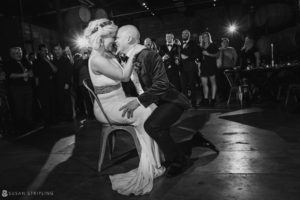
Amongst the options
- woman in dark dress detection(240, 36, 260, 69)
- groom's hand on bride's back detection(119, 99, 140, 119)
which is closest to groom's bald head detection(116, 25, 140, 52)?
groom's hand on bride's back detection(119, 99, 140, 119)

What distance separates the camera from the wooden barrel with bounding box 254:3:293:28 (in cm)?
905

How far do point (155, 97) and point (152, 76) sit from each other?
0.20 m

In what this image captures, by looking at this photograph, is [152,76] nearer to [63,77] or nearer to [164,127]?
[164,127]

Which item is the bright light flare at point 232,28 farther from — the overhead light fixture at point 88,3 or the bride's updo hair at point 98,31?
the bride's updo hair at point 98,31

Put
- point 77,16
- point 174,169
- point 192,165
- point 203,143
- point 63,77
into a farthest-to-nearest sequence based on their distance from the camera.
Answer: point 77,16 < point 63,77 < point 203,143 < point 192,165 < point 174,169

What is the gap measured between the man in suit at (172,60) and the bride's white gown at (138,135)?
402cm

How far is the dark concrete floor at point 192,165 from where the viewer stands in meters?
2.41

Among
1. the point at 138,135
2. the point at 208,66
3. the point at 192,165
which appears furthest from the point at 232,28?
the point at 138,135

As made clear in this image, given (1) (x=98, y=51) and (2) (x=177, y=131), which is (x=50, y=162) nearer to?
(1) (x=98, y=51)

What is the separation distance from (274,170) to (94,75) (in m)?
1.95

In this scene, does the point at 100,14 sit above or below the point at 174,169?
above

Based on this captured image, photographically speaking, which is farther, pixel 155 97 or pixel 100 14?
pixel 100 14

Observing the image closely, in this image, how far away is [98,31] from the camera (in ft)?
9.13

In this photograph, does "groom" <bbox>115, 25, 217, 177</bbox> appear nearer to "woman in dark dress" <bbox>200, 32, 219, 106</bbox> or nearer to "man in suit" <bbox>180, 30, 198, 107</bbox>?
"man in suit" <bbox>180, 30, 198, 107</bbox>
